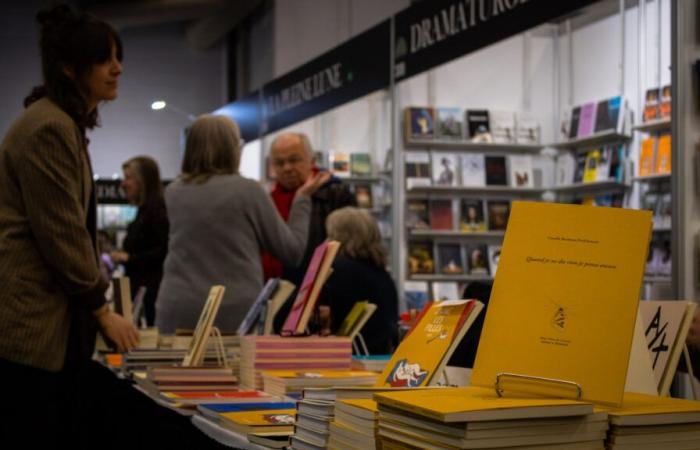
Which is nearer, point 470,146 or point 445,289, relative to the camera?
point 445,289

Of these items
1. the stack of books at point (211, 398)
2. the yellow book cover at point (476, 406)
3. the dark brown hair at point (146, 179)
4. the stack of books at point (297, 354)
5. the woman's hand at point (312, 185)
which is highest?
the dark brown hair at point (146, 179)

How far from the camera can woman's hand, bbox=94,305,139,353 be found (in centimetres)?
220

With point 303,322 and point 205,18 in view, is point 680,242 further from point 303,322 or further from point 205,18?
point 205,18

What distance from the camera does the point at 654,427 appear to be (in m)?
1.30

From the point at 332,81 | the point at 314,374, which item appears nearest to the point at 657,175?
the point at 332,81

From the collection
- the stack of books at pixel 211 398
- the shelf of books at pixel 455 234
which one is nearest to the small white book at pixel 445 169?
the shelf of books at pixel 455 234

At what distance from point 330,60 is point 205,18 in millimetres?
5884

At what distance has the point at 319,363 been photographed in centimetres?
254

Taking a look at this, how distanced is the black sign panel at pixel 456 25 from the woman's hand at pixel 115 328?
105 inches

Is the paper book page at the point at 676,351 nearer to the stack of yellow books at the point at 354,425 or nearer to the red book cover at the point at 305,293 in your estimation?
the stack of yellow books at the point at 354,425

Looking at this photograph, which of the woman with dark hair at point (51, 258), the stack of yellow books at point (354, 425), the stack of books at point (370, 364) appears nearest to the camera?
the stack of yellow books at point (354, 425)

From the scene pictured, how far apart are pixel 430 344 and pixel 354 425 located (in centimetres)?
37

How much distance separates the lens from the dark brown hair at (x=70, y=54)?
219 cm

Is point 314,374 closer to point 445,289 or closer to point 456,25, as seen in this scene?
point 456,25
